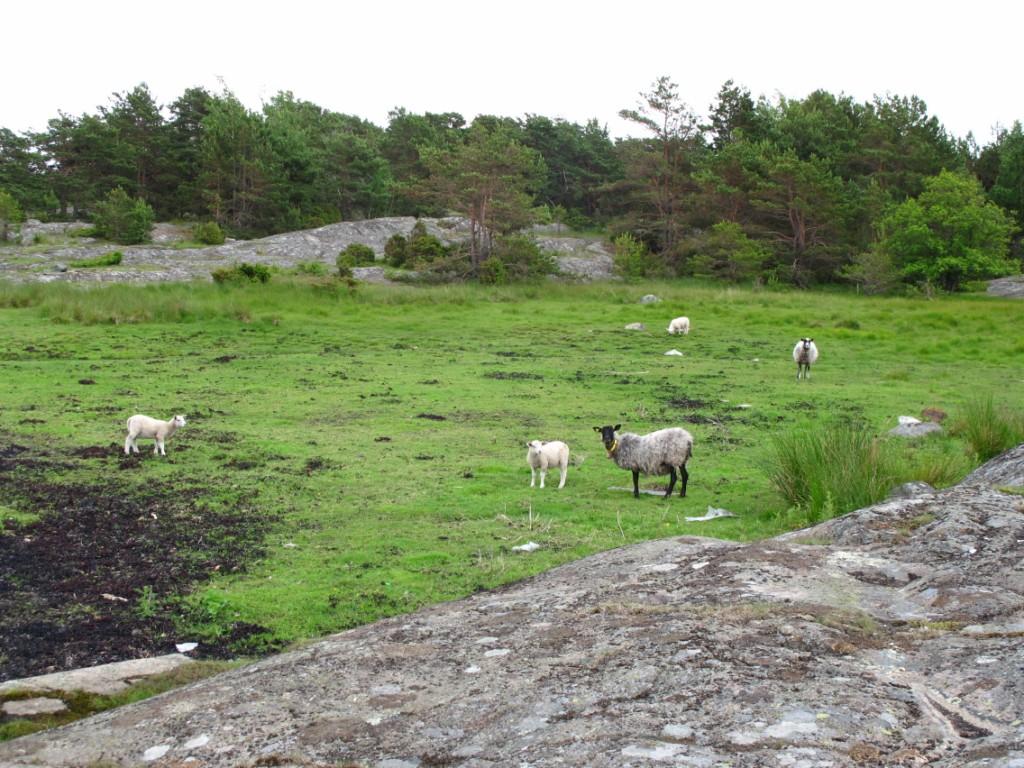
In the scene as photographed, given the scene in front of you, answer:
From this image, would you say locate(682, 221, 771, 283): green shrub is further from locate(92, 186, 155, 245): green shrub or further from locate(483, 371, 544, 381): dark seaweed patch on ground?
locate(92, 186, 155, 245): green shrub

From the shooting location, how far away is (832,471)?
12.3 meters

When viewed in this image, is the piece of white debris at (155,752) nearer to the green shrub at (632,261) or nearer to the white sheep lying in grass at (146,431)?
the white sheep lying in grass at (146,431)

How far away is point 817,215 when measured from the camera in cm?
6638

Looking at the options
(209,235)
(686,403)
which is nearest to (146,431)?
(686,403)

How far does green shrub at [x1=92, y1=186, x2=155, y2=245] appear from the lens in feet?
212

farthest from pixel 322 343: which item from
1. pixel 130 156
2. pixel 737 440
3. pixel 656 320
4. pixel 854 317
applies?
pixel 130 156

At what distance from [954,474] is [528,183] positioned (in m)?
49.0

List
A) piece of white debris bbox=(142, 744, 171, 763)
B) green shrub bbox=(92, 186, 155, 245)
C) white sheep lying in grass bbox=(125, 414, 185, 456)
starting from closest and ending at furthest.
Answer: piece of white debris bbox=(142, 744, 171, 763)
white sheep lying in grass bbox=(125, 414, 185, 456)
green shrub bbox=(92, 186, 155, 245)

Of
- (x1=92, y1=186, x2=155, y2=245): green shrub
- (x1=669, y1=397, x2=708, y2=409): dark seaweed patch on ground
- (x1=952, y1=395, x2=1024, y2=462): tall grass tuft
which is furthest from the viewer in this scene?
(x1=92, y1=186, x2=155, y2=245): green shrub

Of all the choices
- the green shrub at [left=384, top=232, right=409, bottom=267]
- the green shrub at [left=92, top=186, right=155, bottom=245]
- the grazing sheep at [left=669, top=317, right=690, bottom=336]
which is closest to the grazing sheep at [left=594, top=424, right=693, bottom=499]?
the grazing sheep at [left=669, top=317, right=690, bottom=336]

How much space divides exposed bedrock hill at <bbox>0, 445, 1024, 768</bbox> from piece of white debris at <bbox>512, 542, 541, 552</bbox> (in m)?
4.39

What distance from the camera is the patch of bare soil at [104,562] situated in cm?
891

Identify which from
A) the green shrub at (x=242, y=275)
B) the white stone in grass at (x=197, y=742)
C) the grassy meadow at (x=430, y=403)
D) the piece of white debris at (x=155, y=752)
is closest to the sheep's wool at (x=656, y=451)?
the grassy meadow at (x=430, y=403)

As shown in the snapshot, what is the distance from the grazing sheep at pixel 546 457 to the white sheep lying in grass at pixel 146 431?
661 cm
